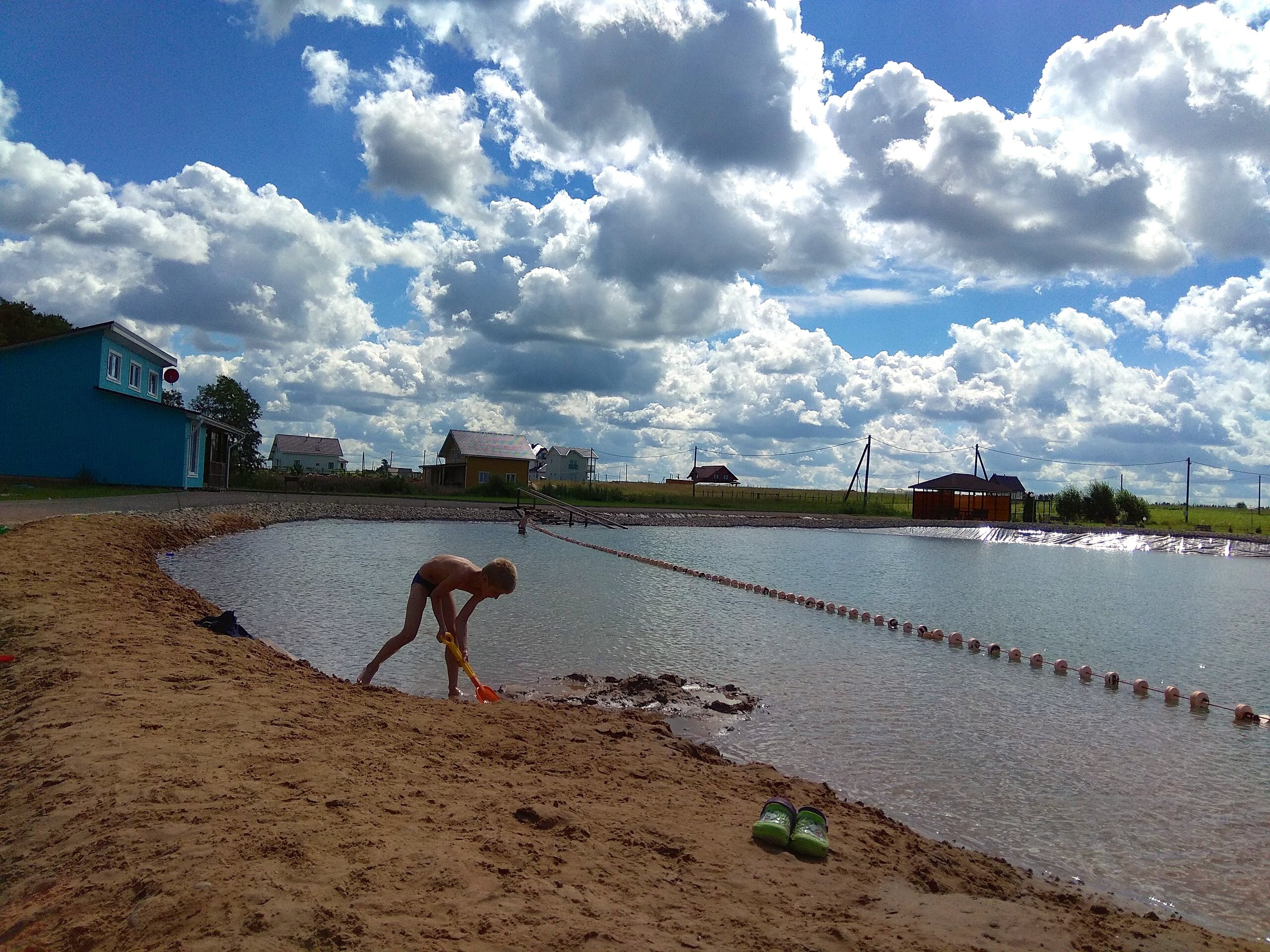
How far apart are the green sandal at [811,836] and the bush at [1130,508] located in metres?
62.9

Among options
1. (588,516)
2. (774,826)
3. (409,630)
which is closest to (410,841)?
(774,826)

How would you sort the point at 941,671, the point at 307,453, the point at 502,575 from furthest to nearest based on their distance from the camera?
the point at 307,453
the point at 941,671
the point at 502,575

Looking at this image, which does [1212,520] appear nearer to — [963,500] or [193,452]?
[963,500]

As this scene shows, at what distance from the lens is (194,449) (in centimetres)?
3528

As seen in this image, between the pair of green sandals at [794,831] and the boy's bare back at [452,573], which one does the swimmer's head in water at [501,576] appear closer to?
the boy's bare back at [452,573]

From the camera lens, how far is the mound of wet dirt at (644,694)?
8406 mm

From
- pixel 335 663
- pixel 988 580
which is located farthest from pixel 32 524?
pixel 988 580

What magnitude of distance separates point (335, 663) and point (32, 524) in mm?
9229

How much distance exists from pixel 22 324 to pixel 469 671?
5107cm

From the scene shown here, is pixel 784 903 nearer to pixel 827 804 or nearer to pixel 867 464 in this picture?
pixel 827 804

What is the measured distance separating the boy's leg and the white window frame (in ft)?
96.2

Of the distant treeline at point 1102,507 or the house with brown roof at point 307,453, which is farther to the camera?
the house with brown roof at point 307,453

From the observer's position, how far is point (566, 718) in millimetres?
7059

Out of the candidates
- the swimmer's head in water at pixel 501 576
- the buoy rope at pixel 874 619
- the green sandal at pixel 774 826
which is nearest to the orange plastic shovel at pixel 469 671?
the swimmer's head in water at pixel 501 576
